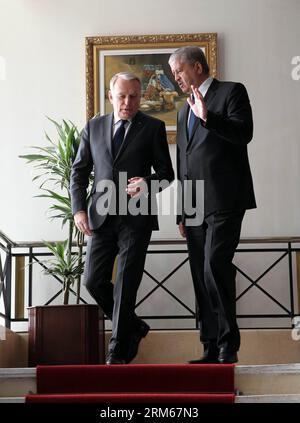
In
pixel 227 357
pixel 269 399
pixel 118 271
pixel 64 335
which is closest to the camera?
pixel 269 399

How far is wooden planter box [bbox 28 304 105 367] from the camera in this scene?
5637 mm

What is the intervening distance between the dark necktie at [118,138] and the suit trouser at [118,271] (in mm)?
391

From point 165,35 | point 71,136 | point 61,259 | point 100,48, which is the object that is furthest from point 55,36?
point 61,259

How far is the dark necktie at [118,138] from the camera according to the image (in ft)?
16.1

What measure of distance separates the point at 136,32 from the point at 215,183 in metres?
2.69

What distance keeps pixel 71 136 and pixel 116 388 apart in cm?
225

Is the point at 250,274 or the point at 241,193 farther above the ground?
the point at 241,193

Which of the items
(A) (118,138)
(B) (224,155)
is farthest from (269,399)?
(A) (118,138)

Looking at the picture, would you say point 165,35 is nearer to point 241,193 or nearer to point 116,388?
point 241,193

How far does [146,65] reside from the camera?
695cm

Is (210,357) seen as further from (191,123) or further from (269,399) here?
(191,123)

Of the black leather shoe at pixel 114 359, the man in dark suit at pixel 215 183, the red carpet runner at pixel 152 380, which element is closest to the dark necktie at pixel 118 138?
the man in dark suit at pixel 215 183

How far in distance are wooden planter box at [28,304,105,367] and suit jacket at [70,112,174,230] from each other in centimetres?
103

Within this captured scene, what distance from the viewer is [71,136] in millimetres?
6059
